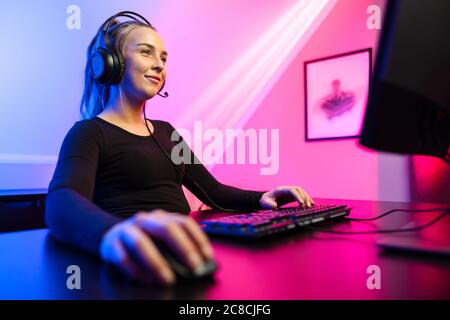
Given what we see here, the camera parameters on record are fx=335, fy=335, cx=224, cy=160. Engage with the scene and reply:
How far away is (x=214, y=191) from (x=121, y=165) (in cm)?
36

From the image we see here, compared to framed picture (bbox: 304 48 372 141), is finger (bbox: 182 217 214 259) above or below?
below

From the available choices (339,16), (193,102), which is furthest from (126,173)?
(339,16)

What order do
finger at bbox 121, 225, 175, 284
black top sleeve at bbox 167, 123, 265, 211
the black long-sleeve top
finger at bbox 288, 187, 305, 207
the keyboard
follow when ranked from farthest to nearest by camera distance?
black top sleeve at bbox 167, 123, 265, 211, finger at bbox 288, 187, 305, 207, the black long-sleeve top, the keyboard, finger at bbox 121, 225, 175, 284

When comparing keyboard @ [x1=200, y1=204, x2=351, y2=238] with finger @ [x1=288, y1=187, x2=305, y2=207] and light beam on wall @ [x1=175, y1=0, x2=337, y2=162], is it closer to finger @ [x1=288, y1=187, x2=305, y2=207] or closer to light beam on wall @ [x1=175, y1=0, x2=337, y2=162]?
finger @ [x1=288, y1=187, x2=305, y2=207]

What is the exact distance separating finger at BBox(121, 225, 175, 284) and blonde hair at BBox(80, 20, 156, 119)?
895 millimetres

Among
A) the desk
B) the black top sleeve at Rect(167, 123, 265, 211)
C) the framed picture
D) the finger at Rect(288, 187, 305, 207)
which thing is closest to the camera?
the finger at Rect(288, 187, 305, 207)

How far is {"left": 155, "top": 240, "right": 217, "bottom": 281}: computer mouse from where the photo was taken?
1.07 ft

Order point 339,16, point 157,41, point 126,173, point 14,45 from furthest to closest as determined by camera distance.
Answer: point 339,16 → point 14,45 → point 157,41 → point 126,173

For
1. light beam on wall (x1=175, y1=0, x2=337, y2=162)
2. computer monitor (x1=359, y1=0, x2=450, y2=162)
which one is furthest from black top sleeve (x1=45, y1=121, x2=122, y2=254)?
light beam on wall (x1=175, y1=0, x2=337, y2=162)

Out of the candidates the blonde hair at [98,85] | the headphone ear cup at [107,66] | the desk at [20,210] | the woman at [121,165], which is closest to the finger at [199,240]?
the woman at [121,165]

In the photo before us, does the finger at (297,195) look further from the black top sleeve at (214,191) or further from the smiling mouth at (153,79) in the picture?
the smiling mouth at (153,79)

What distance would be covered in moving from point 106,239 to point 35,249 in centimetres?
21

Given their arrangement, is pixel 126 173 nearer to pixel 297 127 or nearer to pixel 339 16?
pixel 297 127
